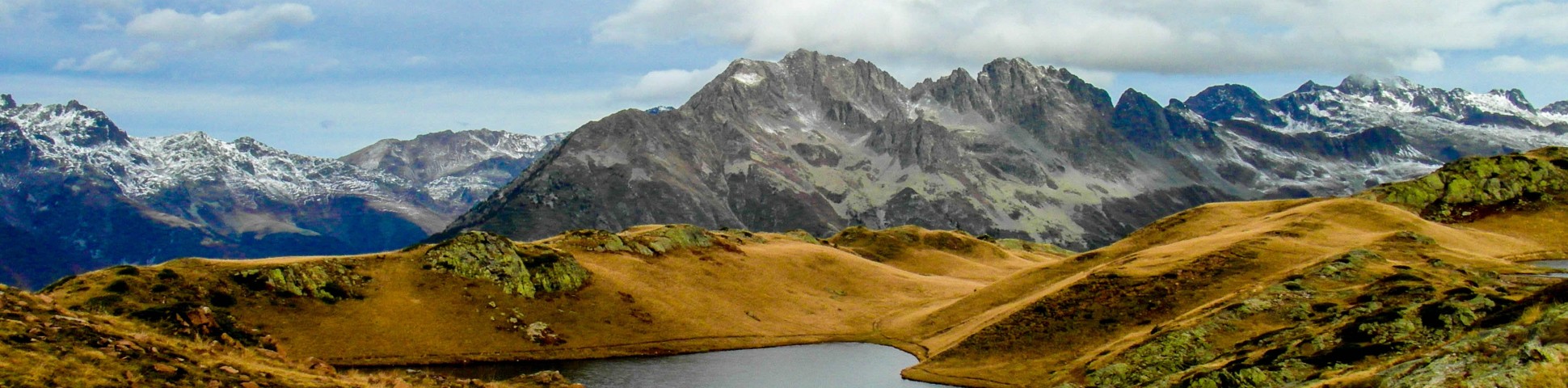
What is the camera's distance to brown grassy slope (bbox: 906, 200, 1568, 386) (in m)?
99.4

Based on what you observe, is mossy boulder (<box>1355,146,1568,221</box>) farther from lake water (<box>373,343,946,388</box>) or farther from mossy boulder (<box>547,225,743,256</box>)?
mossy boulder (<box>547,225,743,256</box>)

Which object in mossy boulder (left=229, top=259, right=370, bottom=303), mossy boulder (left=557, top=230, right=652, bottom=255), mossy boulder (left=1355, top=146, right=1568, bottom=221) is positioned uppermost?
mossy boulder (left=1355, top=146, right=1568, bottom=221)

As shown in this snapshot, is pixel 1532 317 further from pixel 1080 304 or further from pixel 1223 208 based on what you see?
pixel 1223 208

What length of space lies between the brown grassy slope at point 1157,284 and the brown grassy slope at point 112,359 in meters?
64.3

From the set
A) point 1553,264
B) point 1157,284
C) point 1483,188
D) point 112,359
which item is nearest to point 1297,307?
point 1157,284

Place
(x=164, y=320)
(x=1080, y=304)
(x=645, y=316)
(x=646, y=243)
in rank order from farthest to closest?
(x=646, y=243) < (x=645, y=316) < (x=1080, y=304) < (x=164, y=320)

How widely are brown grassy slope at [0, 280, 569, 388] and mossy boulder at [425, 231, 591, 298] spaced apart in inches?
3249

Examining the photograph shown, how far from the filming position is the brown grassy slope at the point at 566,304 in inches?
4124

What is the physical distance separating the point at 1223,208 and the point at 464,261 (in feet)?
457

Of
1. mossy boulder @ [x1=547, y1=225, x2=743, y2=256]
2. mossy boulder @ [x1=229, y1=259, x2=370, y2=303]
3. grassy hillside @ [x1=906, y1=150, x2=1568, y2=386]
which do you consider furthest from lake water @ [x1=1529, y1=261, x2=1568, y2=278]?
mossy boulder @ [x1=229, y1=259, x2=370, y2=303]

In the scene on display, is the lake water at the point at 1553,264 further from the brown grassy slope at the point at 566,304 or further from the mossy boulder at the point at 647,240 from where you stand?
the mossy boulder at the point at 647,240

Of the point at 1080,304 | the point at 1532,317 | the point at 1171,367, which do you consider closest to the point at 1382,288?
the point at 1171,367

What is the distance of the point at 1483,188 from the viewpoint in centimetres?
18512

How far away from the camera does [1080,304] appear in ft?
366
